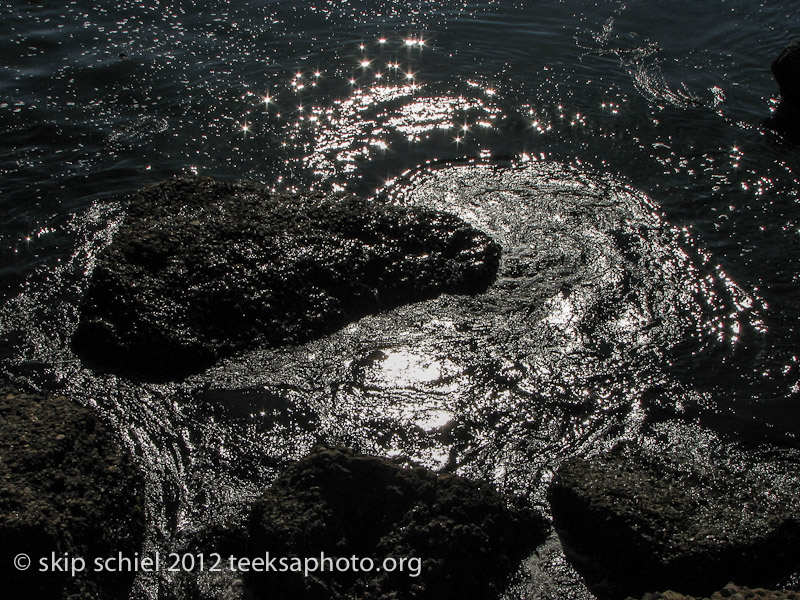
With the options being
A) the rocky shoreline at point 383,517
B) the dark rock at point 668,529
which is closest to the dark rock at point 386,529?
the rocky shoreline at point 383,517

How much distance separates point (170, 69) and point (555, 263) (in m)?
7.27

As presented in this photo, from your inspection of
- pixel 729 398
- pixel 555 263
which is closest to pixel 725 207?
pixel 555 263

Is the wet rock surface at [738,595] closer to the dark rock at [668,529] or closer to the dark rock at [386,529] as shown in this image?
the dark rock at [668,529]

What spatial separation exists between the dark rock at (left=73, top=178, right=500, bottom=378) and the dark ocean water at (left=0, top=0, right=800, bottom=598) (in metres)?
0.25

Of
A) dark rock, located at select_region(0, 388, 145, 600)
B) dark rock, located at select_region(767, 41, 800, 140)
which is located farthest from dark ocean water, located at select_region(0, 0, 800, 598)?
dark rock, located at select_region(767, 41, 800, 140)

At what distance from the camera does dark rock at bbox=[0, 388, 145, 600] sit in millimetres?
4422

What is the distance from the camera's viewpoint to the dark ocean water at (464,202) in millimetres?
5891

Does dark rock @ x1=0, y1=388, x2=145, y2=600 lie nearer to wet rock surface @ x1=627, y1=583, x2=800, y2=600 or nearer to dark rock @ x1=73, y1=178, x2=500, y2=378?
dark rock @ x1=73, y1=178, x2=500, y2=378

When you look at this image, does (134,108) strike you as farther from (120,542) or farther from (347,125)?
(120,542)

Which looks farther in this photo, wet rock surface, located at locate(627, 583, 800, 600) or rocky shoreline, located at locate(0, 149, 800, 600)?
rocky shoreline, located at locate(0, 149, 800, 600)

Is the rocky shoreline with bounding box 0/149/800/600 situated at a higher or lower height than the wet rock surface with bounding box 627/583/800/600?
lower

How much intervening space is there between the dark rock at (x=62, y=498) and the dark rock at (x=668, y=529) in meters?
2.98

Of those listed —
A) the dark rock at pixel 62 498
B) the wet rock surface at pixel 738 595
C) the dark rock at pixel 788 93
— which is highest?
the dark rock at pixel 788 93

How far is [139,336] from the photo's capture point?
20.8 ft
